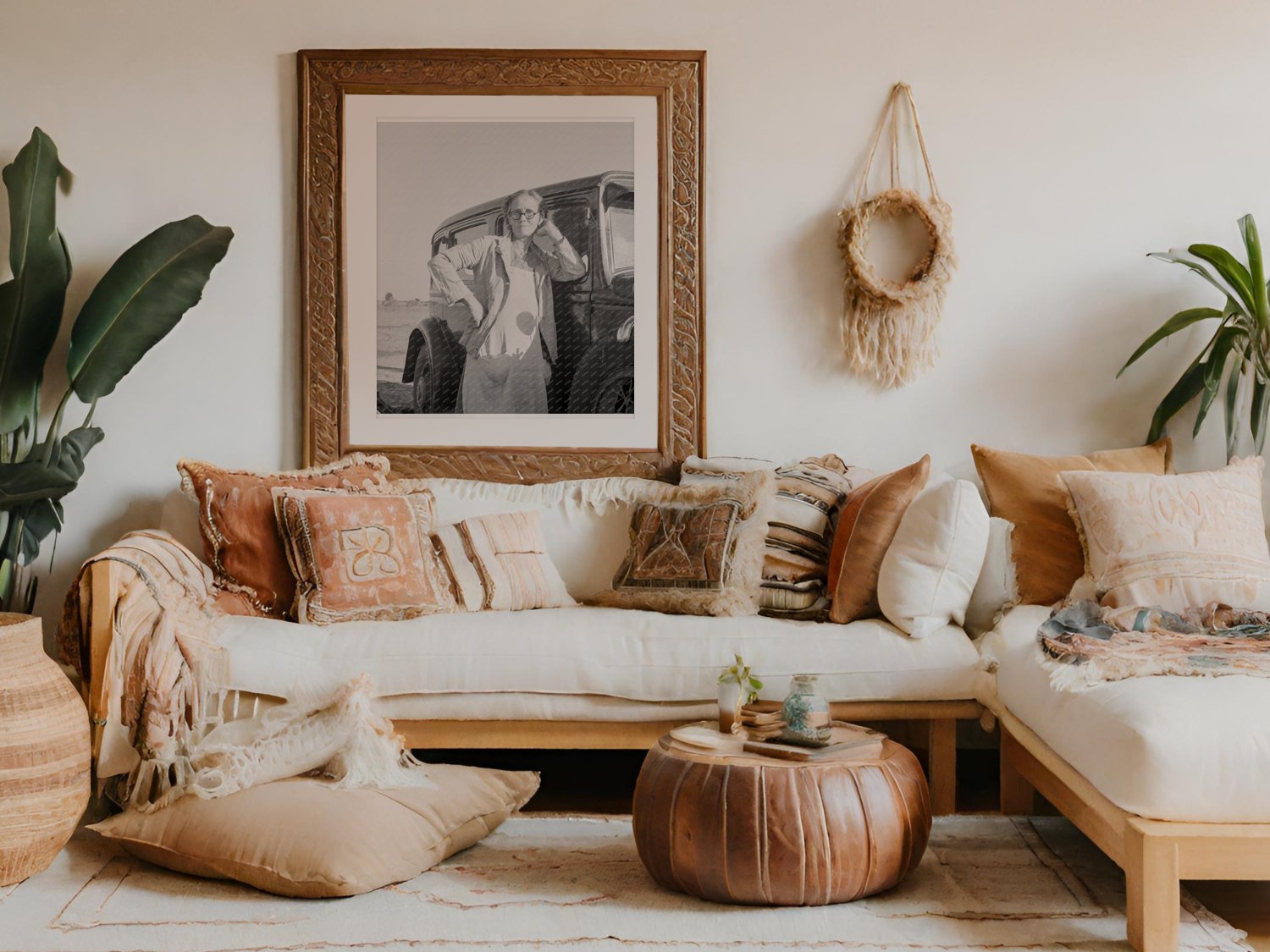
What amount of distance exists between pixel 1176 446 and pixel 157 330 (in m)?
3.22

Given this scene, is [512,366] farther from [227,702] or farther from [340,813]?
[340,813]

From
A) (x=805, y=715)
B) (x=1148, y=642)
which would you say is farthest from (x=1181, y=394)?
(x=805, y=715)

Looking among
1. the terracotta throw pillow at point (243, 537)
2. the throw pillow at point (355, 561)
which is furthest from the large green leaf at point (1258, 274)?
the terracotta throw pillow at point (243, 537)

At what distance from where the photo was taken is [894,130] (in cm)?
367

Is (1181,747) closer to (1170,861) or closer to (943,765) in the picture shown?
(1170,861)

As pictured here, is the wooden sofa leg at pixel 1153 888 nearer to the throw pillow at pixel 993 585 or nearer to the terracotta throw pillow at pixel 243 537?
the throw pillow at pixel 993 585

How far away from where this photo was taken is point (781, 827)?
2.12 metres

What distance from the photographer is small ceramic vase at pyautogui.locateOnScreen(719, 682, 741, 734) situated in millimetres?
2416

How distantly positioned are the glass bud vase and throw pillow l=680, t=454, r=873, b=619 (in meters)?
0.84

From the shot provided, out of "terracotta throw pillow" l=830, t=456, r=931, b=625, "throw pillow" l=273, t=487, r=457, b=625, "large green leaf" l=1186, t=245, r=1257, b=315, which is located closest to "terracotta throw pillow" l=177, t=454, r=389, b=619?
"throw pillow" l=273, t=487, r=457, b=625

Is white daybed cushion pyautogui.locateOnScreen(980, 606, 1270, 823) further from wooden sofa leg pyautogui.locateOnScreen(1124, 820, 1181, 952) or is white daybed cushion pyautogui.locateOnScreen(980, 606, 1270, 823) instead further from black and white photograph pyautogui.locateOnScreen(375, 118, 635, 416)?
black and white photograph pyautogui.locateOnScreen(375, 118, 635, 416)

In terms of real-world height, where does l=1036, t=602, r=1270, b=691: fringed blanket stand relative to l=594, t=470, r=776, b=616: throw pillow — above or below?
below

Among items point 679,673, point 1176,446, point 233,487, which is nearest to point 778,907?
point 679,673

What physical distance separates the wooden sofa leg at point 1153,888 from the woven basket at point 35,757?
82.9 inches
